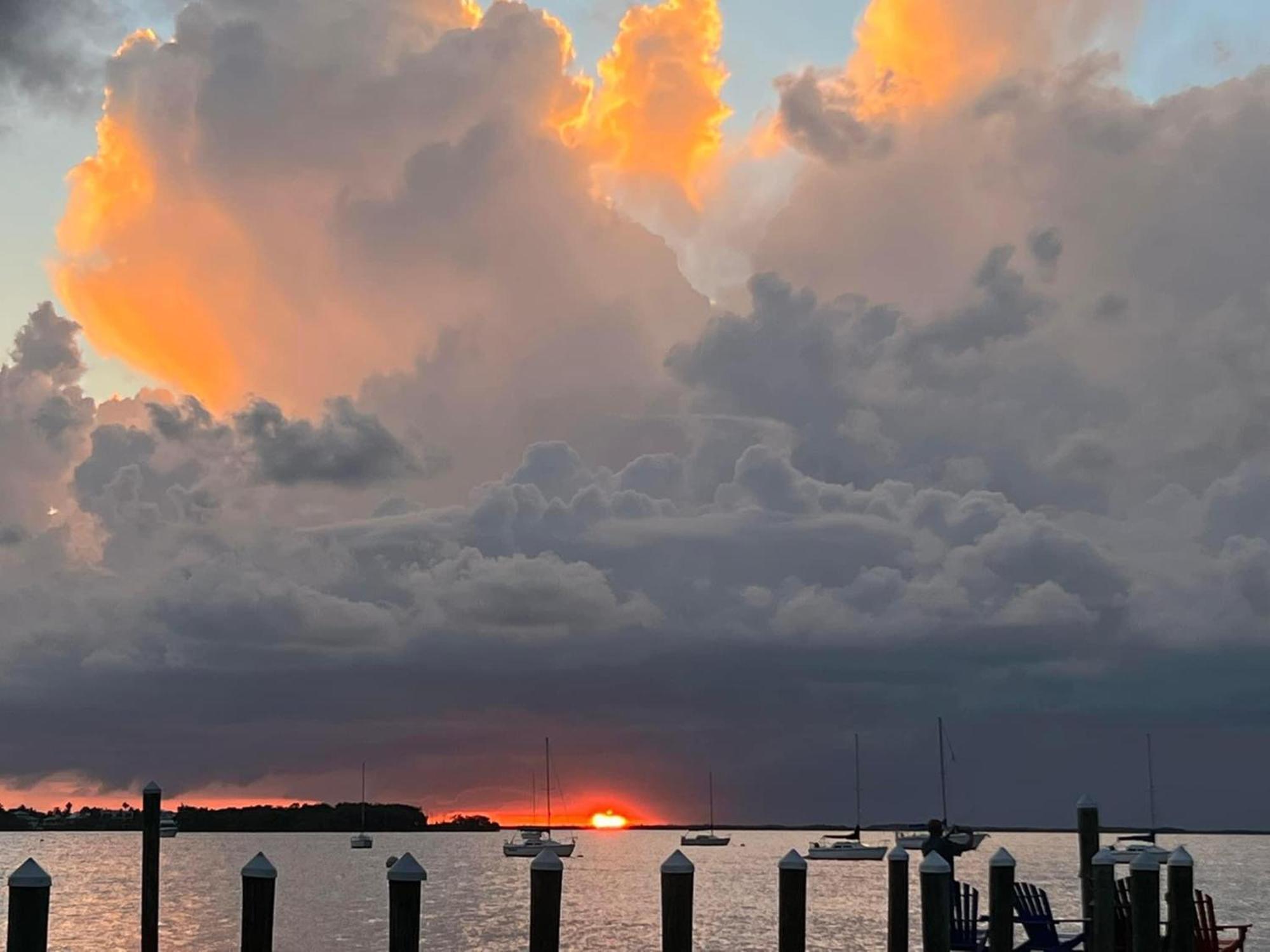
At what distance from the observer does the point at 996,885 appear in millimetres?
27844

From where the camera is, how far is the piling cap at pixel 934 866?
26.7 meters

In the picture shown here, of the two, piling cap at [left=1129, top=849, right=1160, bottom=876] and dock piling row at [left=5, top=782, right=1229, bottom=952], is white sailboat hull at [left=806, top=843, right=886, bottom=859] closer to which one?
dock piling row at [left=5, top=782, right=1229, bottom=952]

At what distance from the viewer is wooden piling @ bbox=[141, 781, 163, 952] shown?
100.0ft

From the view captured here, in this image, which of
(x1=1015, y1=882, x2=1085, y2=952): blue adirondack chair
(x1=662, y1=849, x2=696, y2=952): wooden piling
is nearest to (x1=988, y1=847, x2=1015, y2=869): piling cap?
(x1=1015, y1=882, x2=1085, y2=952): blue adirondack chair

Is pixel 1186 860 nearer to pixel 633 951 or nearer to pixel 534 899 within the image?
pixel 534 899

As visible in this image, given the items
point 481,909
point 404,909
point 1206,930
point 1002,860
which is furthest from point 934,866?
point 481,909

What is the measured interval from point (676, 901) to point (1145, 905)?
6.94 m

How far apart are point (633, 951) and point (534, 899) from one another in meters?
55.7

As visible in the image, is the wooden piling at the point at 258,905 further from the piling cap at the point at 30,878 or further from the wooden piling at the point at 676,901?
the wooden piling at the point at 676,901

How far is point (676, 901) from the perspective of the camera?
78.5ft

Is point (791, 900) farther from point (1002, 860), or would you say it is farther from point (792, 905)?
point (1002, 860)

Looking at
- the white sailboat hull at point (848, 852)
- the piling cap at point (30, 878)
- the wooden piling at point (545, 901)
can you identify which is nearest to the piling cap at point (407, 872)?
the wooden piling at point (545, 901)

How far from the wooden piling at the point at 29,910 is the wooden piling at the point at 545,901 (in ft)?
20.0

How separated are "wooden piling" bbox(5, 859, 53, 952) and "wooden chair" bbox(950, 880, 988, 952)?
17112 mm
